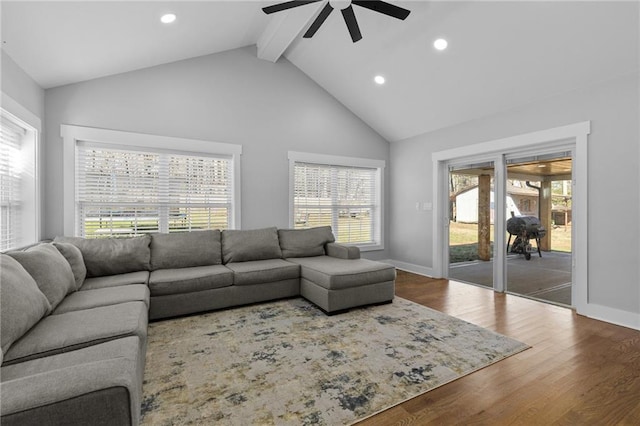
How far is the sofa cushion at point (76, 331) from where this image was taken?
63.1 inches

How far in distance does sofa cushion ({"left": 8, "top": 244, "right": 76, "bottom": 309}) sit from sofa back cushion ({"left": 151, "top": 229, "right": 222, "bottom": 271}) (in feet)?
3.87

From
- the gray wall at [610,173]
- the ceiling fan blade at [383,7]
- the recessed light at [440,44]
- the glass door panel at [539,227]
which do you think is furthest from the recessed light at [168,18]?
the glass door panel at [539,227]

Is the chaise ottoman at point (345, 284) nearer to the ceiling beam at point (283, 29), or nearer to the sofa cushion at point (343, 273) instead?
the sofa cushion at point (343, 273)

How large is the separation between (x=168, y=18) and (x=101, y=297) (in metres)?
2.78

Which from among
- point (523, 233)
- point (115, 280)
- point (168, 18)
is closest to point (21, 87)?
point (168, 18)

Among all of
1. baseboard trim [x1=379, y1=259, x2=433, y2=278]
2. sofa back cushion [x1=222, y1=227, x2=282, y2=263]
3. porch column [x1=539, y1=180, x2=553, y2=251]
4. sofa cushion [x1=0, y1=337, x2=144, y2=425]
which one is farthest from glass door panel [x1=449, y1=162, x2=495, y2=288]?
sofa cushion [x1=0, y1=337, x2=144, y2=425]

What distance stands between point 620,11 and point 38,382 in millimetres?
4554

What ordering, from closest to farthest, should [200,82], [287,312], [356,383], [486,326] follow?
[356,383]
[486,326]
[287,312]
[200,82]

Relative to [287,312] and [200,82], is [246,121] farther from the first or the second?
[287,312]

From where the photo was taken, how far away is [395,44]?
397cm

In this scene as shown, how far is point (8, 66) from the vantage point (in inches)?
111

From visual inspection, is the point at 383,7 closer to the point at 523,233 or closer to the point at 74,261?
the point at 523,233

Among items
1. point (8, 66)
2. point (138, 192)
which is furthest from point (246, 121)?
point (8, 66)

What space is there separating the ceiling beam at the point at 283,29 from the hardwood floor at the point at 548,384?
3884 millimetres
